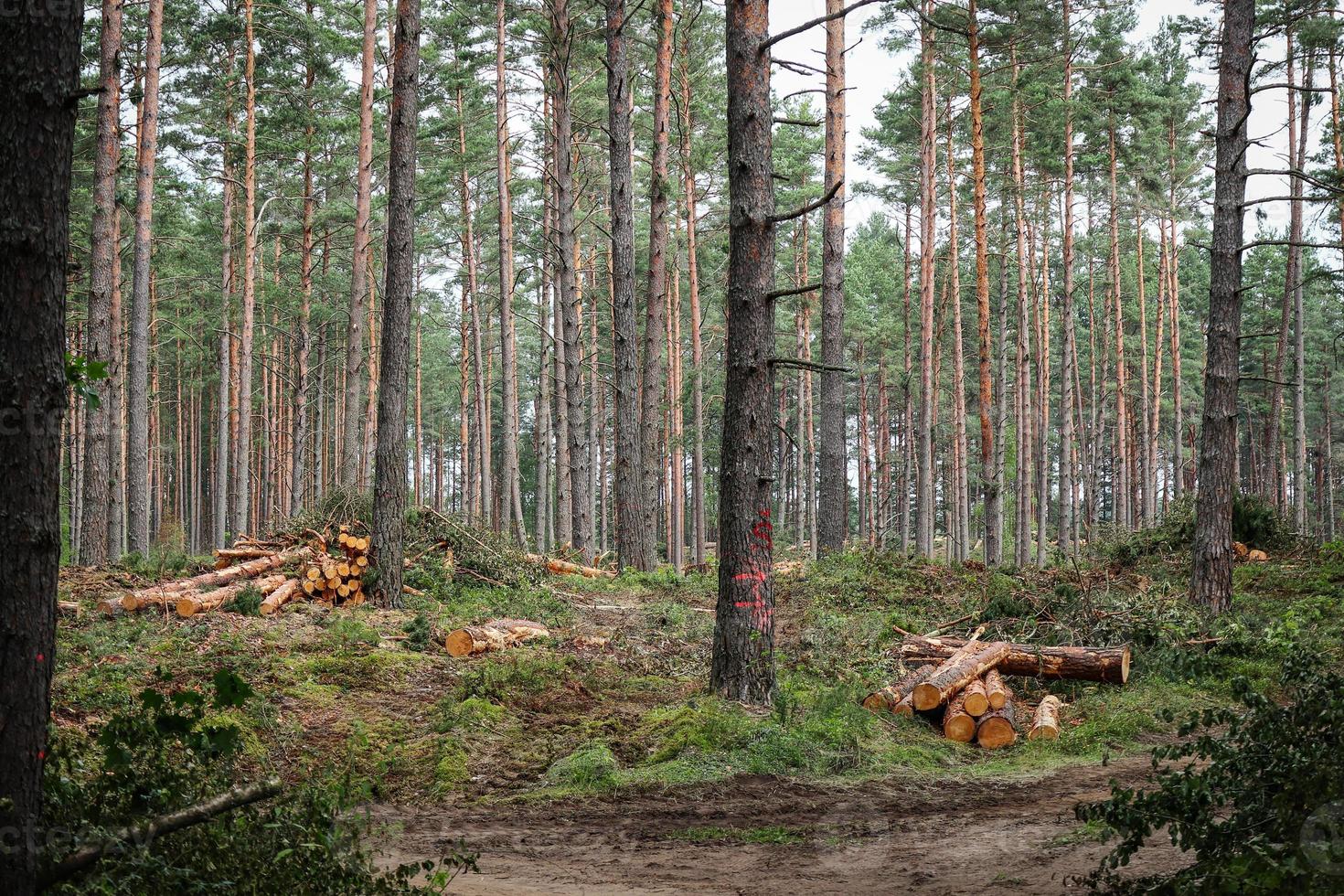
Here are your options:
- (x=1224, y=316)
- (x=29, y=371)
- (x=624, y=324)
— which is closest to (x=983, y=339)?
(x=624, y=324)

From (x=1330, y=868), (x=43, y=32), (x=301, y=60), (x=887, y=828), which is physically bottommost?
(x=887, y=828)

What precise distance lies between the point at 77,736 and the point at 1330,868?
6.48 m

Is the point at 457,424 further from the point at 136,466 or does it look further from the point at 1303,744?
the point at 1303,744

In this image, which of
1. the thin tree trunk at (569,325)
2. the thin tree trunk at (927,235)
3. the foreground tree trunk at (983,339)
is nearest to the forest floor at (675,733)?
the thin tree trunk at (569,325)

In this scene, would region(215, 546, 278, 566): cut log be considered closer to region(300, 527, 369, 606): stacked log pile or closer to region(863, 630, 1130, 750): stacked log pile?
region(300, 527, 369, 606): stacked log pile

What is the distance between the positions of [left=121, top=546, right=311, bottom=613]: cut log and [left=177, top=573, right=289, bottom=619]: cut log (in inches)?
6.0

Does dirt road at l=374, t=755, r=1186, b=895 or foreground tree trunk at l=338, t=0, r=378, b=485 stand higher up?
foreground tree trunk at l=338, t=0, r=378, b=485

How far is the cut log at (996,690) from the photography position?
883 cm

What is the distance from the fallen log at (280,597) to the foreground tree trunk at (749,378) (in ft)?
20.3

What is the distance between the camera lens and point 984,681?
9.52m

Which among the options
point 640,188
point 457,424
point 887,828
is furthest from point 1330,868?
point 457,424

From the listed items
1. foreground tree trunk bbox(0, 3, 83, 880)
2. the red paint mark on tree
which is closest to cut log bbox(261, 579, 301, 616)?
the red paint mark on tree

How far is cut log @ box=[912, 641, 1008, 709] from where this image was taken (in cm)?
894

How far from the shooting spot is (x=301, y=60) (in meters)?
24.4
